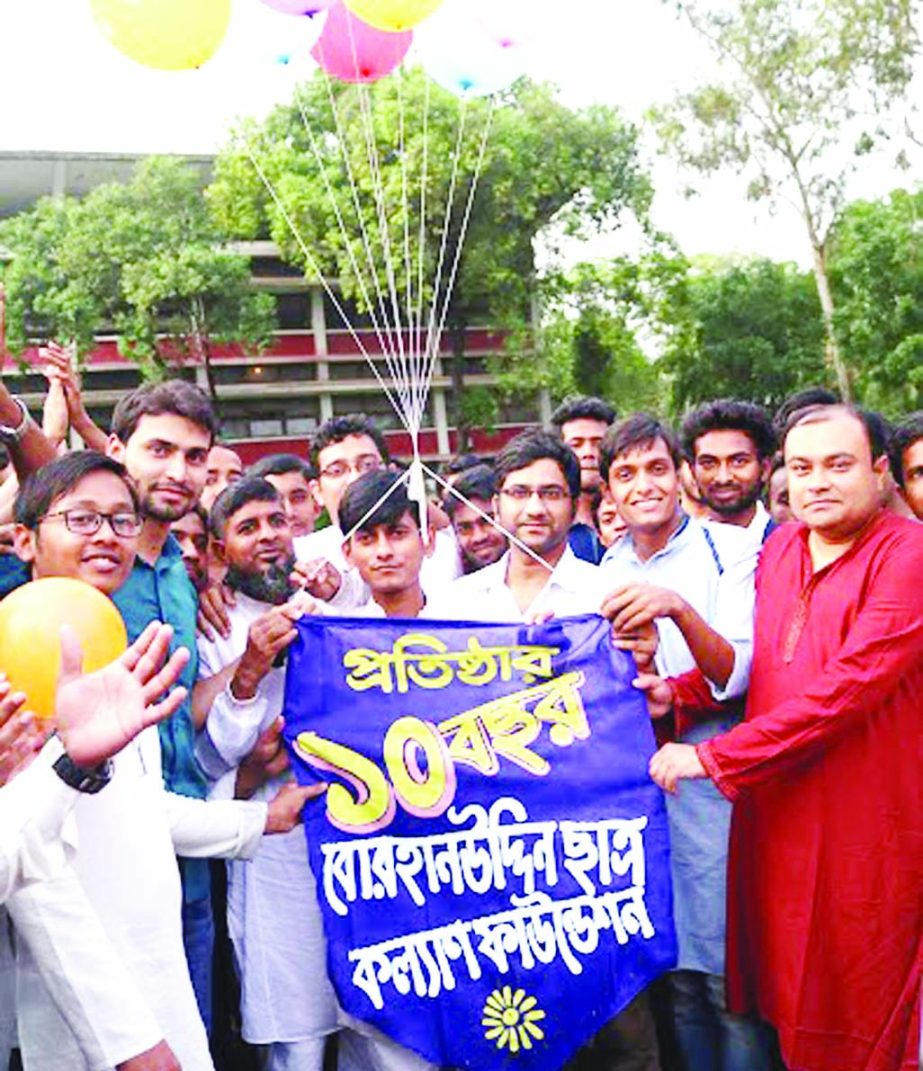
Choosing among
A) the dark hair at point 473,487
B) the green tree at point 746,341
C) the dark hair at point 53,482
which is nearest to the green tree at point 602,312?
the green tree at point 746,341

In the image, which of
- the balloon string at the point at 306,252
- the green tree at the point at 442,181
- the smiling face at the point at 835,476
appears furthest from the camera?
the green tree at the point at 442,181

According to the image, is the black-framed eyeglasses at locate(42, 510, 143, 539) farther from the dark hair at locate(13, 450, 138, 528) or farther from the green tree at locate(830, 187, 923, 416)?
the green tree at locate(830, 187, 923, 416)

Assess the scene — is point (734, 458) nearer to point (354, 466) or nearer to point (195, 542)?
point (354, 466)

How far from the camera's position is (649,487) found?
3.71 m

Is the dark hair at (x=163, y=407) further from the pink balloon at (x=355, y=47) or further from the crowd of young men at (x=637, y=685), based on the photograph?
the pink balloon at (x=355, y=47)

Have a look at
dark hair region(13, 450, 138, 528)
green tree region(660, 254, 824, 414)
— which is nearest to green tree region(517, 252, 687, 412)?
green tree region(660, 254, 824, 414)

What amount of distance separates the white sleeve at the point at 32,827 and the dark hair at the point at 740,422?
301cm

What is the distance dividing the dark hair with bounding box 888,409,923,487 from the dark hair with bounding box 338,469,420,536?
175cm

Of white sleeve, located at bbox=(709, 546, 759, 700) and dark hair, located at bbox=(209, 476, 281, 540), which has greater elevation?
dark hair, located at bbox=(209, 476, 281, 540)

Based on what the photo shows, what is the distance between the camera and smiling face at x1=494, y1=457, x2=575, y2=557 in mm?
3689

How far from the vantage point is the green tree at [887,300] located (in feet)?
66.4

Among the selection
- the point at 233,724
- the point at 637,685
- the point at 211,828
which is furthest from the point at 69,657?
the point at 637,685

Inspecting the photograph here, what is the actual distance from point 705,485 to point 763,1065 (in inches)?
81.4

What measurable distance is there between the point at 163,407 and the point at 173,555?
469 millimetres
